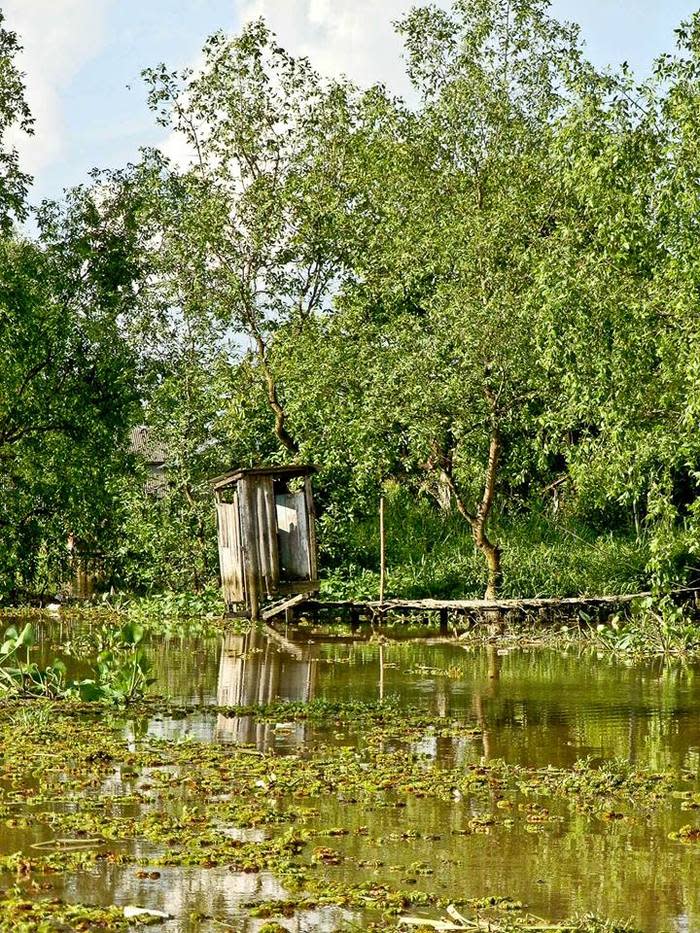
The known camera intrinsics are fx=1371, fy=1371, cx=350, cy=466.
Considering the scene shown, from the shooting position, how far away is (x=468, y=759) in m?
10.4

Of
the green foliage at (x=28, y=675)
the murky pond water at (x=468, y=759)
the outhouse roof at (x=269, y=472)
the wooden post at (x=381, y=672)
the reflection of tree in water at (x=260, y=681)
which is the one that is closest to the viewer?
the murky pond water at (x=468, y=759)

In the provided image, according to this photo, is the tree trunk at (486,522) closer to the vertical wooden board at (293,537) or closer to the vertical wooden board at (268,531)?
the vertical wooden board at (293,537)

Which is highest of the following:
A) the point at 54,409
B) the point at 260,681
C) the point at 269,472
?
the point at 54,409

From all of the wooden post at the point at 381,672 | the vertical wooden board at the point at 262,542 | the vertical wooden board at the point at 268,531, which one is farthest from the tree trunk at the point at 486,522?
the wooden post at the point at 381,672

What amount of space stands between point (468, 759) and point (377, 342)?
15.8 metres

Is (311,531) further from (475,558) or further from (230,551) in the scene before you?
(475,558)

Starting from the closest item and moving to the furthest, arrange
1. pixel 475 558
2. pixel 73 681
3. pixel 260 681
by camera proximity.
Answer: pixel 73 681 < pixel 260 681 < pixel 475 558

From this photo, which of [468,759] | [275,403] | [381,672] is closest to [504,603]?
[381,672]

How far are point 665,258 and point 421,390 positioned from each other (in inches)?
255

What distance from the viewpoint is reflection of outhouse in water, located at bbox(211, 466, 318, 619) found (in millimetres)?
23672

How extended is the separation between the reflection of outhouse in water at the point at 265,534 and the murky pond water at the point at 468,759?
11.2ft

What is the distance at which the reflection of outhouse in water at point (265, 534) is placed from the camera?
2367 cm

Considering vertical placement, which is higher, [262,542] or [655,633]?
[262,542]

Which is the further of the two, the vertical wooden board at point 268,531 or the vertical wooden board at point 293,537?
the vertical wooden board at point 293,537
